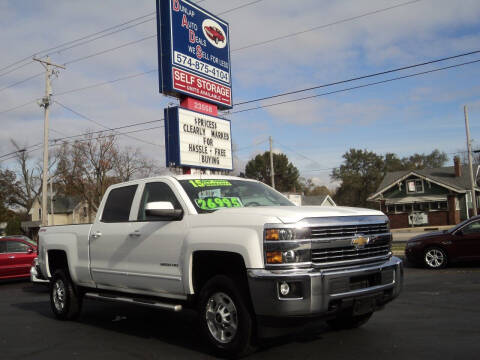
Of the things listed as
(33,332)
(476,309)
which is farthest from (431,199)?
(33,332)

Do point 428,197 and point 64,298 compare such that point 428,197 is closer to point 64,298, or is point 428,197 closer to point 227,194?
point 64,298

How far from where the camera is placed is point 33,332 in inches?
287

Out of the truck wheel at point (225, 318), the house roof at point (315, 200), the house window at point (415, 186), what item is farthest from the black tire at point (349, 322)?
the house roof at point (315, 200)

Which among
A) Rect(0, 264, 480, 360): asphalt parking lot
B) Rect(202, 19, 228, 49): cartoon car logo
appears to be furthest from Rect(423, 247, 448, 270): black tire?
Rect(202, 19, 228, 49): cartoon car logo

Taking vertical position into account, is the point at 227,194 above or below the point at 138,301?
above

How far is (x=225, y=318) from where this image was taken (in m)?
5.34

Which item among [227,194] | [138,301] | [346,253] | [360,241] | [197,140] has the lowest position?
[138,301]

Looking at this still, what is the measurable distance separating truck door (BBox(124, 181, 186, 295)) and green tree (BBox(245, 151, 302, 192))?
7433 centimetres

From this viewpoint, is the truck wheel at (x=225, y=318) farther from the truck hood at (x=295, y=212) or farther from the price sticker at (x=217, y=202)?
the price sticker at (x=217, y=202)

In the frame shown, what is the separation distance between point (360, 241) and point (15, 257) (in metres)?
12.4

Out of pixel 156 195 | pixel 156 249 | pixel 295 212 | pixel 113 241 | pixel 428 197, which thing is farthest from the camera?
pixel 428 197

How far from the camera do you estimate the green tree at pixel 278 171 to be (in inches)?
3201

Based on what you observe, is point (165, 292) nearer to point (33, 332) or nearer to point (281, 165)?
point (33, 332)

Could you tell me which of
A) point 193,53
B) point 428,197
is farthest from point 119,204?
point 428,197
